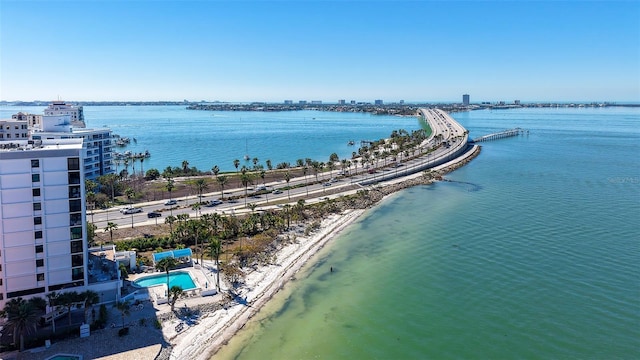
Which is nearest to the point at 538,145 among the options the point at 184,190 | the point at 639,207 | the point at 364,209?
the point at 639,207

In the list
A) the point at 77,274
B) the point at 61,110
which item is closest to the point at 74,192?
the point at 77,274

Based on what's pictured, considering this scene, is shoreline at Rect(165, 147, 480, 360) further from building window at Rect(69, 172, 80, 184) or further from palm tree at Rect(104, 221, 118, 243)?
palm tree at Rect(104, 221, 118, 243)

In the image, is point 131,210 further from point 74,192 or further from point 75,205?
point 74,192

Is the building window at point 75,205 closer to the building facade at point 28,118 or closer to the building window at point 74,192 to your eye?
the building window at point 74,192

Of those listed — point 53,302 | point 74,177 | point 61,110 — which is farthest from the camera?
point 61,110

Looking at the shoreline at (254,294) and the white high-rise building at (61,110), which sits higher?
the white high-rise building at (61,110)

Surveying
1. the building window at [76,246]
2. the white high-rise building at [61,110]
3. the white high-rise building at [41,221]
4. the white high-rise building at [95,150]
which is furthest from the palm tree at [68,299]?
the white high-rise building at [61,110]
